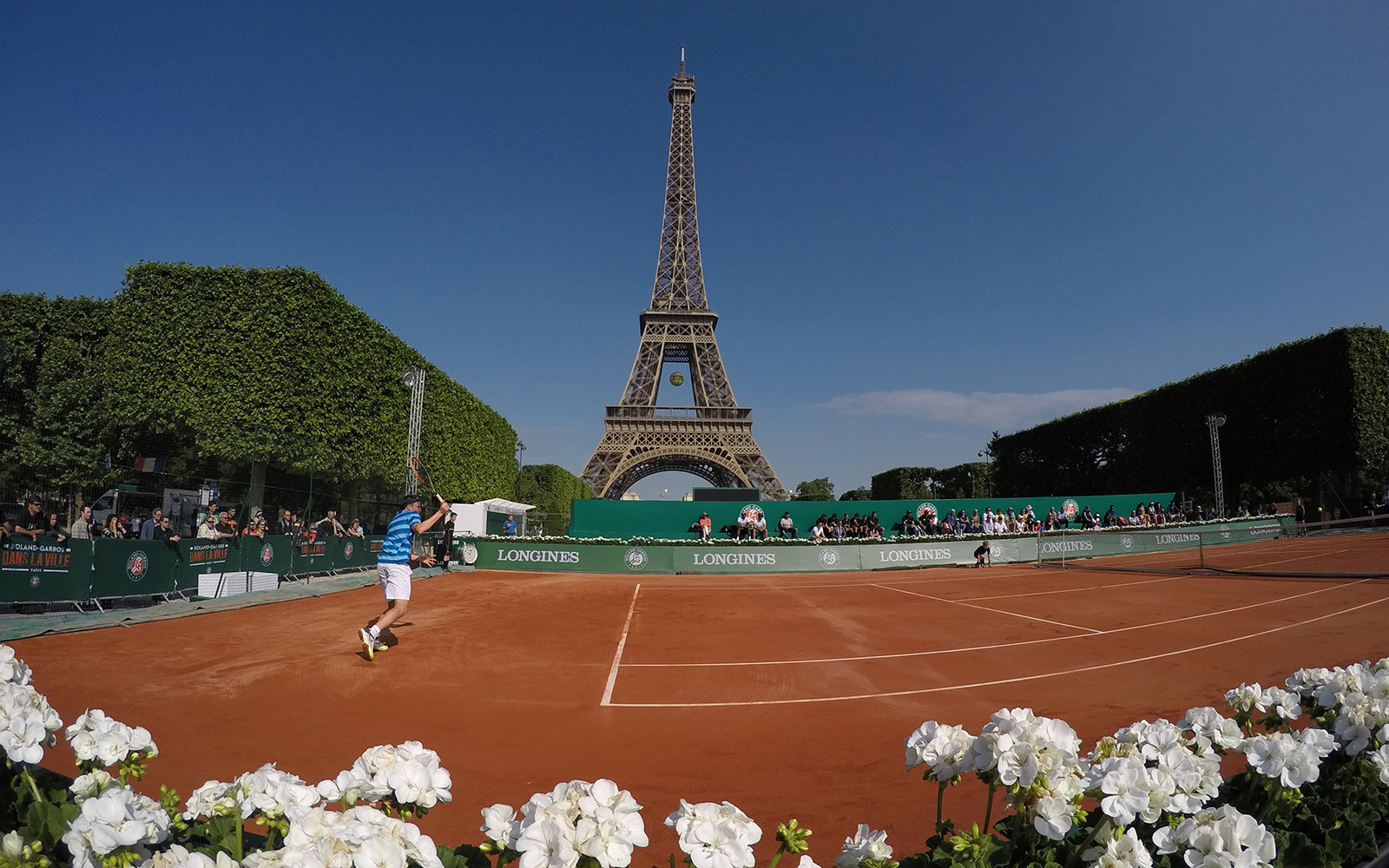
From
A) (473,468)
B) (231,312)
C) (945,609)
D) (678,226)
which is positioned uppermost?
(678,226)

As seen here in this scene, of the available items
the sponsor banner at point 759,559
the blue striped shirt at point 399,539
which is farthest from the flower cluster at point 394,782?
the sponsor banner at point 759,559

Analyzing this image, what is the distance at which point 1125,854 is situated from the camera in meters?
1.56

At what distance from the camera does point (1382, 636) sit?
834 cm

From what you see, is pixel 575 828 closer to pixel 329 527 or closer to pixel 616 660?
pixel 616 660

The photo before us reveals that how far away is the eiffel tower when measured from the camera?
41.4 metres

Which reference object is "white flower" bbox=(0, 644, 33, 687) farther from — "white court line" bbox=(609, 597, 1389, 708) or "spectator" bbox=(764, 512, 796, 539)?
"spectator" bbox=(764, 512, 796, 539)

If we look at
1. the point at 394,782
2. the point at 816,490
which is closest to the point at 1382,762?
the point at 394,782

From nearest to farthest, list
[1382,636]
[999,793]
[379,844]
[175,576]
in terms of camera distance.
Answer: [379,844]
[999,793]
[1382,636]
[175,576]

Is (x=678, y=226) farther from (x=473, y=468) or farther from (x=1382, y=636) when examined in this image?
(x=1382, y=636)

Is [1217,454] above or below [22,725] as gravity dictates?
above

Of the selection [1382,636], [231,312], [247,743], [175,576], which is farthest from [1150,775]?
[231,312]

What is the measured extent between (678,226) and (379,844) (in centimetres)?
5026

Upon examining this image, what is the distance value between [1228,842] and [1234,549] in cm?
3019

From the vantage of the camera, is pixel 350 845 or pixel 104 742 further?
pixel 104 742
